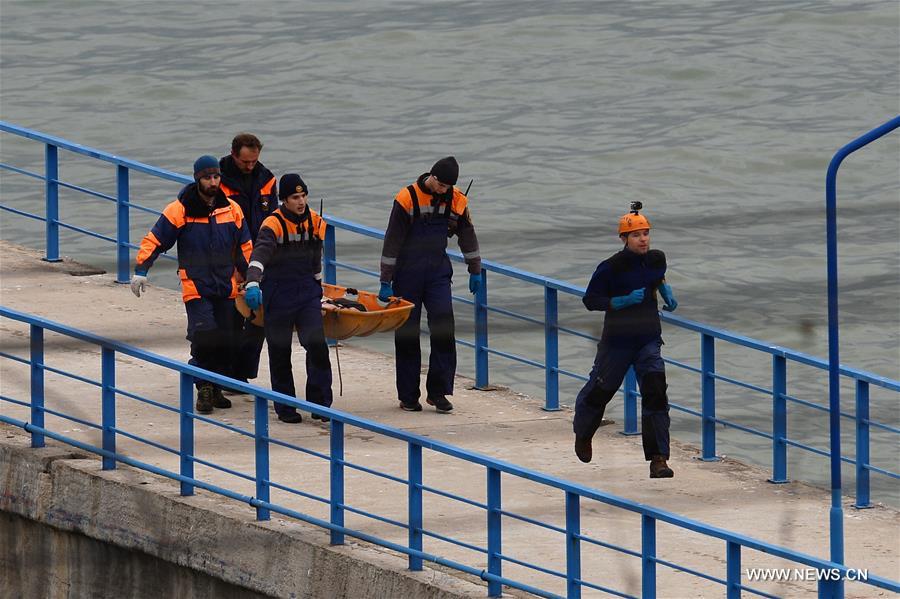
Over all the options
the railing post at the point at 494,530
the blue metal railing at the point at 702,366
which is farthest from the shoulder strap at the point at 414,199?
the railing post at the point at 494,530

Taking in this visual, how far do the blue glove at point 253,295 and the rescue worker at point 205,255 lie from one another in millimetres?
526

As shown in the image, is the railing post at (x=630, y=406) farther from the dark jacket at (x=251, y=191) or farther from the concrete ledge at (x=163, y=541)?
the concrete ledge at (x=163, y=541)

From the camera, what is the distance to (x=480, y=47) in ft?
111

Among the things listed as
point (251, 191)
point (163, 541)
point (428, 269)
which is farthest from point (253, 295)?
point (163, 541)

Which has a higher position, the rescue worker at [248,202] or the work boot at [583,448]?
the rescue worker at [248,202]

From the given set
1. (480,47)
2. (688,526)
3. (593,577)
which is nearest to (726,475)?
(593,577)

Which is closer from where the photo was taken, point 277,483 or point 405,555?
point 405,555

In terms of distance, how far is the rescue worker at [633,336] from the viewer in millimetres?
11469

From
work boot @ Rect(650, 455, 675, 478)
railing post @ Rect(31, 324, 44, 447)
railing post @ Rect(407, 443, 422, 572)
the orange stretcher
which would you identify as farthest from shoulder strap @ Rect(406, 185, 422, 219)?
railing post @ Rect(407, 443, 422, 572)

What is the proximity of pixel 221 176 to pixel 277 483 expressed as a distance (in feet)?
8.57

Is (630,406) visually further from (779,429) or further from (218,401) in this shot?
(218,401)

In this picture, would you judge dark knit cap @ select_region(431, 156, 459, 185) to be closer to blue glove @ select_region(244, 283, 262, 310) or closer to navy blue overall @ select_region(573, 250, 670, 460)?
blue glove @ select_region(244, 283, 262, 310)

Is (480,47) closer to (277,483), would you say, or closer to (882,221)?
(882,221)

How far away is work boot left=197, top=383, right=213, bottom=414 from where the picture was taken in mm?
13156
